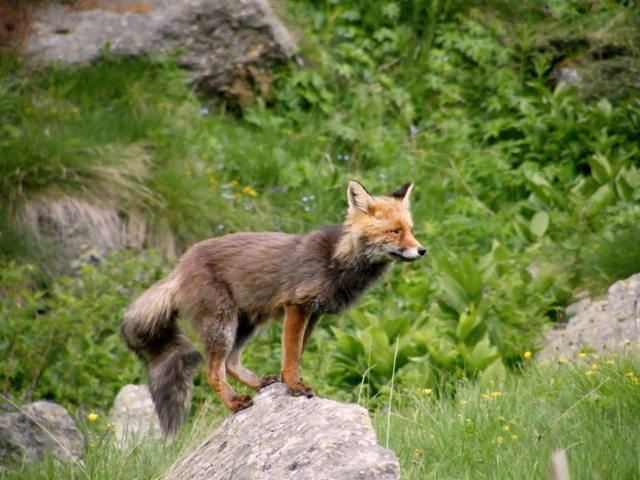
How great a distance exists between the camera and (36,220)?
8891 mm

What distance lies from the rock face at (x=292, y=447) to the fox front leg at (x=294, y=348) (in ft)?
0.30

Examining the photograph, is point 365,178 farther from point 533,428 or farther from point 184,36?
point 533,428

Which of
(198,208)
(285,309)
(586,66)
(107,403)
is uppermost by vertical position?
(285,309)

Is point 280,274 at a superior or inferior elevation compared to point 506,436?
superior

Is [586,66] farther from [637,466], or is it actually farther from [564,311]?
[637,466]

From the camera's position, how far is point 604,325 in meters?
7.34

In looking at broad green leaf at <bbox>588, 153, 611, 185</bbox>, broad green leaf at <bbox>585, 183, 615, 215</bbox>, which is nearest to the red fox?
broad green leaf at <bbox>585, 183, 615, 215</bbox>

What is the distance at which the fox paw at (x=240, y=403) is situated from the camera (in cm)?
528

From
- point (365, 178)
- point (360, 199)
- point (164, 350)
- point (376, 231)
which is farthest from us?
point (365, 178)

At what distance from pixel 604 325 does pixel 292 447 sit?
401cm

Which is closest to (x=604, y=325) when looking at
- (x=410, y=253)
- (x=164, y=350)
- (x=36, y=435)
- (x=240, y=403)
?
(x=410, y=253)

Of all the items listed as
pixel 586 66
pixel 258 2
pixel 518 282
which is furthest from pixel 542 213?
pixel 258 2

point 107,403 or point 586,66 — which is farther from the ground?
point 586,66

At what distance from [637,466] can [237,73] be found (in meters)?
8.09
